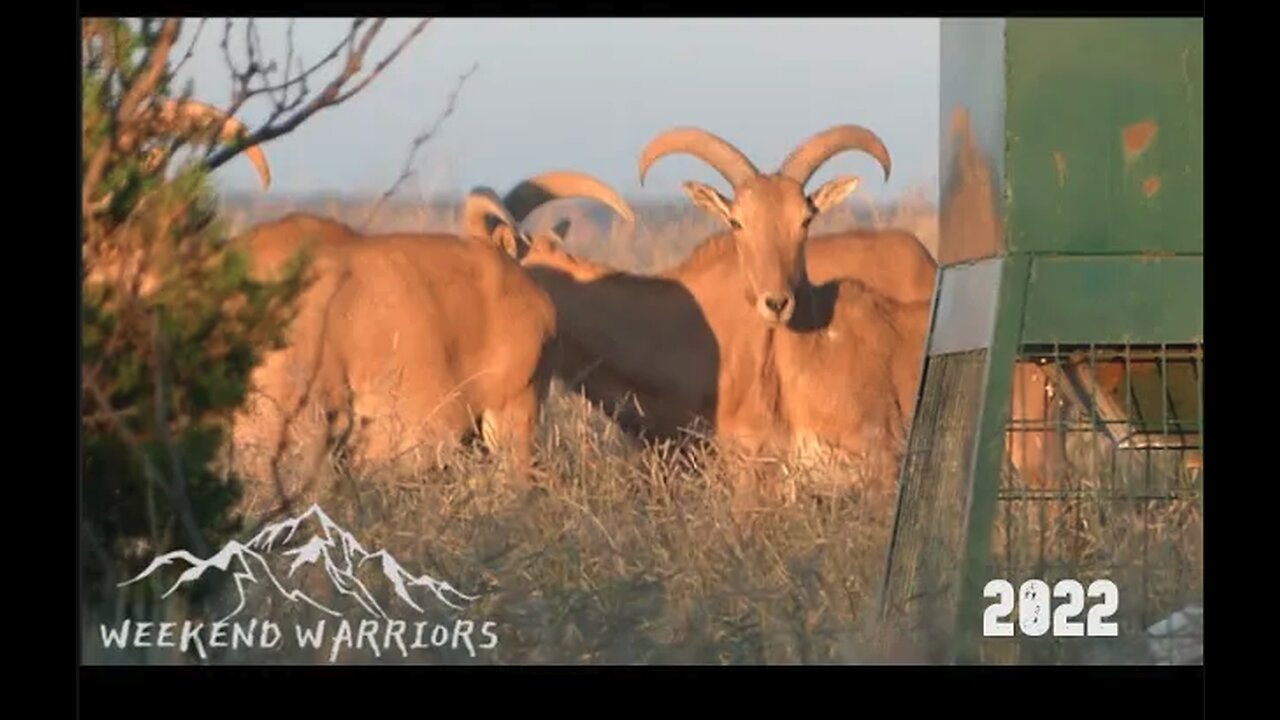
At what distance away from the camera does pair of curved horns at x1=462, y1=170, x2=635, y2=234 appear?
1658 cm

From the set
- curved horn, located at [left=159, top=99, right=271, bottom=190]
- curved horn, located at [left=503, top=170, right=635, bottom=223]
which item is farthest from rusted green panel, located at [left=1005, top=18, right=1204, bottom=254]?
curved horn, located at [left=503, top=170, right=635, bottom=223]

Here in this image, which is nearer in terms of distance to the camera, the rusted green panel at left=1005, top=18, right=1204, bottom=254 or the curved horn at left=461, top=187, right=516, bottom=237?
the rusted green panel at left=1005, top=18, right=1204, bottom=254

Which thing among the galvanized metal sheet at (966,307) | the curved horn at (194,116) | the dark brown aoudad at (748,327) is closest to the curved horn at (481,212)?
the dark brown aoudad at (748,327)

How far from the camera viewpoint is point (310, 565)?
32.7ft

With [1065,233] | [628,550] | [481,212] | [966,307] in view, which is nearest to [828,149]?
[481,212]

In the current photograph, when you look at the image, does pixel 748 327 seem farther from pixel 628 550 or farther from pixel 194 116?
pixel 194 116

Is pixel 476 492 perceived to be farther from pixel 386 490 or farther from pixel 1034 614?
Result: pixel 1034 614

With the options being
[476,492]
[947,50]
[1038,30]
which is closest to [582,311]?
[476,492]

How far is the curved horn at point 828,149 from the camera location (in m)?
15.6

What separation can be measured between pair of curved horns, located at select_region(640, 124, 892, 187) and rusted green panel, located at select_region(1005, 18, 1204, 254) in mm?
6102

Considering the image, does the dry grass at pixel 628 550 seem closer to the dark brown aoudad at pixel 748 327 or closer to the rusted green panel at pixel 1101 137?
the rusted green panel at pixel 1101 137

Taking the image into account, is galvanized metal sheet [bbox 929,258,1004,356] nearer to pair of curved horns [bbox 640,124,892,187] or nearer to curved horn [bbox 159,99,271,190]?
curved horn [bbox 159,99,271,190]

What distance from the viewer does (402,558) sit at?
10.4 m

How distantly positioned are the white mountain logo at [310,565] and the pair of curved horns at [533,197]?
6254mm
